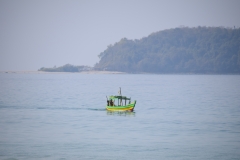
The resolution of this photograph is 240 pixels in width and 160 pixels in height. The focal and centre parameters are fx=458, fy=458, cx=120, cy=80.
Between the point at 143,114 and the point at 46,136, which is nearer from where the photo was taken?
the point at 46,136

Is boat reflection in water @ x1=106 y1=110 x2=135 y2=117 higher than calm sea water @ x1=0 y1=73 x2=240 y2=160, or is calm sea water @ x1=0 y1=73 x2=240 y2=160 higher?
boat reflection in water @ x1=106 y1=110 x2=135 y2=117

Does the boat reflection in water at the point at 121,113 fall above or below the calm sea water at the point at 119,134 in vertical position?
above

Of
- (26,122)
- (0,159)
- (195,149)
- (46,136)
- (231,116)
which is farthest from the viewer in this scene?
(231,116)

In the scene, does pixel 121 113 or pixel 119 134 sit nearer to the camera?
pixel 119 134

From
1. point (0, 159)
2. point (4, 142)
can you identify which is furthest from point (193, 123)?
point (0, 159)

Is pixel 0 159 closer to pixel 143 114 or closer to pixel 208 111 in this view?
pixel 143 114

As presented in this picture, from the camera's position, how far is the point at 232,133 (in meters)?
40.9

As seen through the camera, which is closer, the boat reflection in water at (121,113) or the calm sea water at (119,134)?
the calm sea water at (119,134)

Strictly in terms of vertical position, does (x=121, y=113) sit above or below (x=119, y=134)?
above

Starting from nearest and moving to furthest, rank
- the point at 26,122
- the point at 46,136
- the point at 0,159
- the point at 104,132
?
the point at 0,159, the point at 46,136, the point at 104,132, the point at 26,122

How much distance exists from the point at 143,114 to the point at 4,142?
23965 mm

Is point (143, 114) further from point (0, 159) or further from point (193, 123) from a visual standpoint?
point (0, 159)

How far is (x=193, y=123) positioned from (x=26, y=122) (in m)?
17.5

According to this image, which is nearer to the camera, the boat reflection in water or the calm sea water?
the calm sea water
